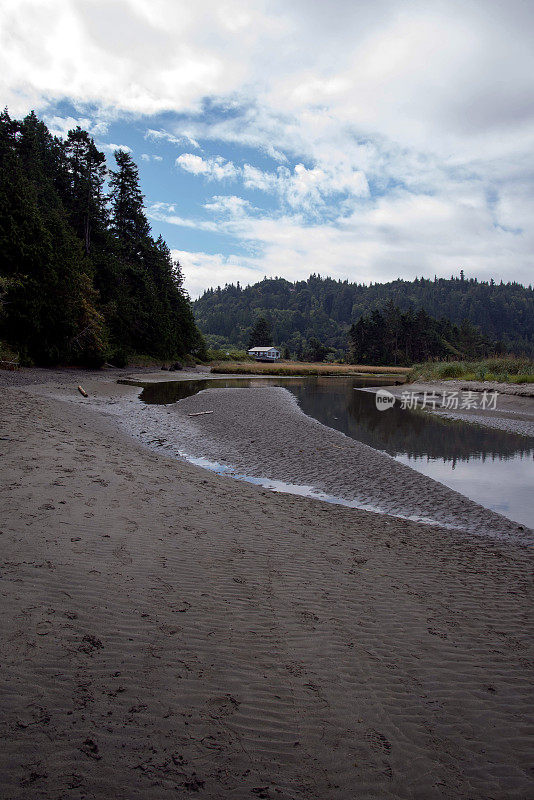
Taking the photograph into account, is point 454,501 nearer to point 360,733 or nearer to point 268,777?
point 360,733

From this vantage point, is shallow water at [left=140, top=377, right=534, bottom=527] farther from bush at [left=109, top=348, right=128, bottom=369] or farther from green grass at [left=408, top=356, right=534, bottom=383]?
bush at [left=109, top=348, right=128, bottom=369]

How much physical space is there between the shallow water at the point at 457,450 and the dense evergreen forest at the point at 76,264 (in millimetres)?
14305

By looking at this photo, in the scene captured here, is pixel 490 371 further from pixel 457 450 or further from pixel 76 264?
pixel 76 264

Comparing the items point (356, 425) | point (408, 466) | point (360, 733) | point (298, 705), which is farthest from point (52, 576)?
point (356, 425)

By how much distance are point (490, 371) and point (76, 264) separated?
3874cm

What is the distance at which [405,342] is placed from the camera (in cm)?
11600

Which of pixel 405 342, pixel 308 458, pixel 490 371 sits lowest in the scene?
pixel 308 458

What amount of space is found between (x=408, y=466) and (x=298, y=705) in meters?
10.4

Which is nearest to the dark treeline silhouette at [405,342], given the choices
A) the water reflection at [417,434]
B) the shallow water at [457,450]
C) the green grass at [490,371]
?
the green grass at [490,371]

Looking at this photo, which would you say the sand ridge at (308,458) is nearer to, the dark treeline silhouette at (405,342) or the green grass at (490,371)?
the green grass at (490,371)

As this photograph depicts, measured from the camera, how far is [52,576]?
438 cm

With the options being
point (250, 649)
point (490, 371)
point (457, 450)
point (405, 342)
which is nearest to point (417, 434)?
point (457, 450)

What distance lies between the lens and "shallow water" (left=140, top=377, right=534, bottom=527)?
10445 millimetres

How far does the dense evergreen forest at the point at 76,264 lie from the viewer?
31.7 metres
